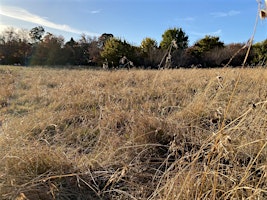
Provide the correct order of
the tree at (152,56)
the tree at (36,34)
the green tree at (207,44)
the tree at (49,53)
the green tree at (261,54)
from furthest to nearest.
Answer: the tree at (36,34) → the tree at (49,53) → the green tree at (207,44) → the tree at (152,56) → the green tree at (261,54)

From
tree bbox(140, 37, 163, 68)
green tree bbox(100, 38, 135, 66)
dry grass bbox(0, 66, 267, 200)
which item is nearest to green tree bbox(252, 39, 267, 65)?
dry grass bbox(0, 66, 267, 200)

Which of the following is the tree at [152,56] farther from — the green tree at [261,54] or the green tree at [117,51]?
the green tree at [261,54]

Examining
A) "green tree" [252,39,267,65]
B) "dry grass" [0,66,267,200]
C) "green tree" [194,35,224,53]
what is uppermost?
"green tree" [194,35,224,53]

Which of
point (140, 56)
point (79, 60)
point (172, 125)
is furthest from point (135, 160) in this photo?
point (79, 60)

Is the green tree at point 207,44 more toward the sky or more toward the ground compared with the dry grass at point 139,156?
more toward the sky

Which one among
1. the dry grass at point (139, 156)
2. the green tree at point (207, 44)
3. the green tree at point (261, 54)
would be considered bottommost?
the dry grass at point (139, 156)

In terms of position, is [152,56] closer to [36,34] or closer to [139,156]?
[139,156]

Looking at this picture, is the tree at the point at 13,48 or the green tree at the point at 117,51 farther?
the tree at the point at 13,48

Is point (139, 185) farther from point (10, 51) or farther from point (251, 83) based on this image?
point (10, 51)

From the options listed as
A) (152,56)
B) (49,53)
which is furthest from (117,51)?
(49,53)

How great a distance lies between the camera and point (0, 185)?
1410 mm

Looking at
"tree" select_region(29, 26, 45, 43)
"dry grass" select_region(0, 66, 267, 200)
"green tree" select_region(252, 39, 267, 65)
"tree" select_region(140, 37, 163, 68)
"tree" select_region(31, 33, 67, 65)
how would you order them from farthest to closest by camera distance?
"tree" select_region(29, 26, 45, 43)
"tree" select_region(31, 33, 67, 65)
"tree" select_region(140, 37, 163, 68)
"green tree" select_region(252, 39, 267, 65)
"dry grass" select_region(0, 66, 267, 200)

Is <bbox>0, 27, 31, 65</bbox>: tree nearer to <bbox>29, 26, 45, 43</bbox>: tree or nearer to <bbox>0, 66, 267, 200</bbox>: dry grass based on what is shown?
<bbox>29, 26, 45, 43</bbox>: tree

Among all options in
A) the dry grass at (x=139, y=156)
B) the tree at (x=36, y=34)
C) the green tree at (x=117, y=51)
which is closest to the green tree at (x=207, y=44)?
the green tree at (x=117, y=51)
